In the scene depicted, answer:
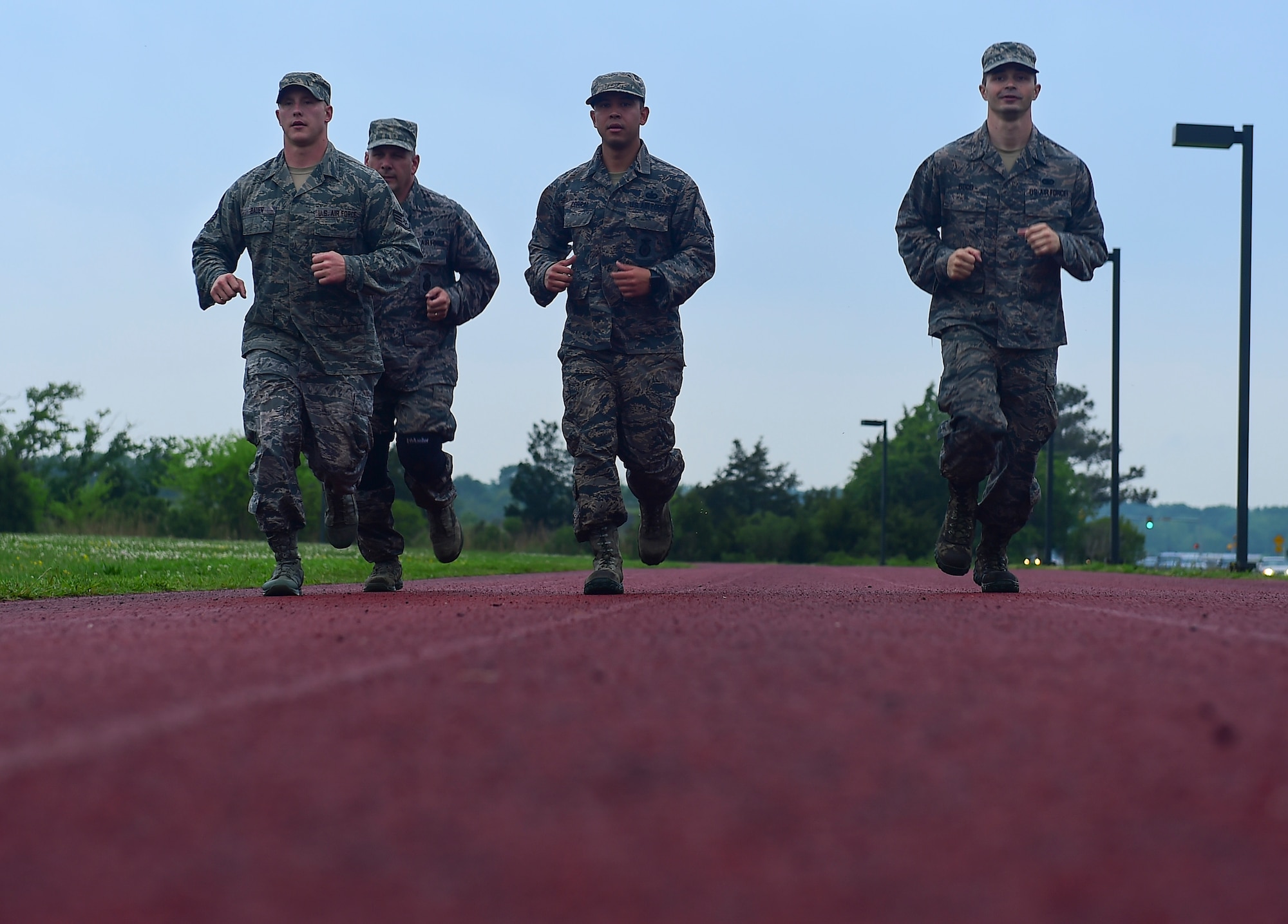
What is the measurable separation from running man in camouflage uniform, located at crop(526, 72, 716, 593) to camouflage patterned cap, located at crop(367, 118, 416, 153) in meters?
1.23

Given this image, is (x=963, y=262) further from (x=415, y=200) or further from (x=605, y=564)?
(x=415, y=200)

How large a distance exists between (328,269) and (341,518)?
1689mm

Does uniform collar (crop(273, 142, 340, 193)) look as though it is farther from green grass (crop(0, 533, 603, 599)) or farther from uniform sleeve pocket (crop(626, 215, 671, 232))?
green grass (crop(0, 533, 603, 599))

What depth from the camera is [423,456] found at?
29.5 feet

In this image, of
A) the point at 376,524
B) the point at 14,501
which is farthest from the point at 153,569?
the point at 14,501

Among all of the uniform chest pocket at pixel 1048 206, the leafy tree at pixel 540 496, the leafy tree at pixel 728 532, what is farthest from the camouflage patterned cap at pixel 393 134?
the leafy tree at pixel 540 496

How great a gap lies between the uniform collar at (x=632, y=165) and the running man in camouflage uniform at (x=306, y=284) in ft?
3.65

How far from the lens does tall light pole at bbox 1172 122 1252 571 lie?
791 inches

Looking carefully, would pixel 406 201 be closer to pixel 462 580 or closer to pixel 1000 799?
pixel 462 580

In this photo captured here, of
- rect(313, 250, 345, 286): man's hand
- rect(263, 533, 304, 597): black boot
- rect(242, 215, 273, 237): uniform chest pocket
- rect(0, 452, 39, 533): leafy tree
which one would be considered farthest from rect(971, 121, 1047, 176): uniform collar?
rect(0, 452, 39, 533): leafy tree

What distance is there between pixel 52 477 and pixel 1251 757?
236ft

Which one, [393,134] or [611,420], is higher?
[393,134]

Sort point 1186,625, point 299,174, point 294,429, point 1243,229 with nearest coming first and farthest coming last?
point 1186,625
point 294,429
point 299,174
point 1243,229

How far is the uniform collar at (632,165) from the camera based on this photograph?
830 cm
